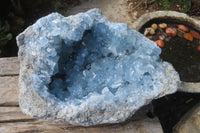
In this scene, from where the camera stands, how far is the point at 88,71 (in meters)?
1.51

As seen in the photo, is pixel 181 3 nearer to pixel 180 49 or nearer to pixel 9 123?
pixel 180 49

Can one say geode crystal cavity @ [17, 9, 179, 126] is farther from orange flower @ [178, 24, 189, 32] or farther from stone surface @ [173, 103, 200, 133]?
orange flower @ [178, 24, 189, 32]

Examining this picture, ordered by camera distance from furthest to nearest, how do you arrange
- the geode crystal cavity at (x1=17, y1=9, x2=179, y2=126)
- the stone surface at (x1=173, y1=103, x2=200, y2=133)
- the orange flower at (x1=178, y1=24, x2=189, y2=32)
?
the orange flower at (x1=178, y1=24, x2=189, y2=32) → the stone surface at (x1=173, y1=103, x2=200, y2=133) → the geode crystal cavity at (x1=17, y1=9, x2=179, y2=126)

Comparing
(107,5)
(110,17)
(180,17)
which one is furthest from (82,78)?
(107,5)

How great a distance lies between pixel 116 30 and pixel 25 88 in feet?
2.30

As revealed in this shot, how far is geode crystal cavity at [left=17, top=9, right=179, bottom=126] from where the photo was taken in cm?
124

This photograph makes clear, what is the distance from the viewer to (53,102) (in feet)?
4.05

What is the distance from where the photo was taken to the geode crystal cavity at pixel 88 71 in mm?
1244

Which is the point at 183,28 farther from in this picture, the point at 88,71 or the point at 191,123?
the point at 88,71

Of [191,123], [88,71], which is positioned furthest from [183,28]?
[88,71]

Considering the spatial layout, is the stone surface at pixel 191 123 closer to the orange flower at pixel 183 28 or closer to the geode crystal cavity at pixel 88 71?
the geode crystal cavity at pixel 88 71

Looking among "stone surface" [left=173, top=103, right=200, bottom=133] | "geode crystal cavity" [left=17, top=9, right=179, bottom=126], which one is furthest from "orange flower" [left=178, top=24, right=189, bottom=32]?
"geode crystal cavity" [left=17, top=9, right=179, bottom=126]

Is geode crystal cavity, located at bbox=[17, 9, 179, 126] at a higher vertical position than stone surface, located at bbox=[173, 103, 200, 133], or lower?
higher

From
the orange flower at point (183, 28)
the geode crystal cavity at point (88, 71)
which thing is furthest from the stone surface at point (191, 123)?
the orange flower at point (183, 28)
